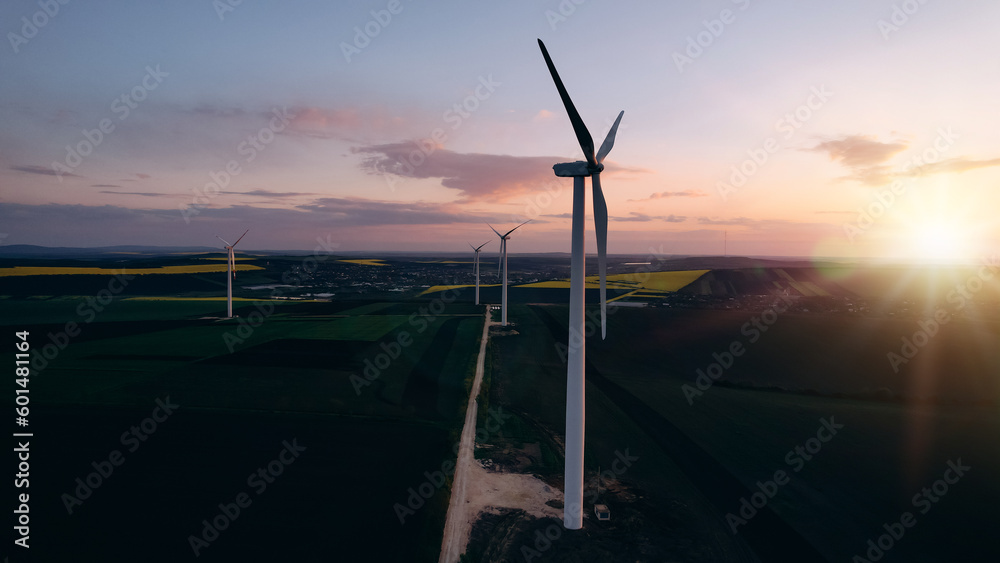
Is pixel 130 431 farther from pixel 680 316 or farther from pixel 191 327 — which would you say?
pixel 680 316

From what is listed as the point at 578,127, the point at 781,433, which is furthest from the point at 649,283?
the point at 578,127

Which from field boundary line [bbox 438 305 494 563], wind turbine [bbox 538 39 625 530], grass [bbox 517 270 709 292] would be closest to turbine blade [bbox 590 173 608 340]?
wind turbine [bbox 538 39 625 530]

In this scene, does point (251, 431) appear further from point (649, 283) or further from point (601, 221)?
point (649, 283)

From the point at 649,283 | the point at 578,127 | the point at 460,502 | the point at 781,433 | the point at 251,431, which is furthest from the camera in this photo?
the point at 649,283

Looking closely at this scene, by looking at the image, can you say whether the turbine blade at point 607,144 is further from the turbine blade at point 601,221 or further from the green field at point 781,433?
the green field at point 781,433

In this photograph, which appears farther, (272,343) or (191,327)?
(191,327)

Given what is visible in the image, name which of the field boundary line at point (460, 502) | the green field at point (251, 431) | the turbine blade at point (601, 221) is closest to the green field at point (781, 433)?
the field boundary line at point (460, 502)

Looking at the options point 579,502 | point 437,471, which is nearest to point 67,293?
point 437,471

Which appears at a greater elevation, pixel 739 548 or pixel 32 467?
pixel 32 467

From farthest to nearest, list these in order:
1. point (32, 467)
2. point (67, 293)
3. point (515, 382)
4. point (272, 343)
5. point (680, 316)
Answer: point (67, 293) < point (680, 316) < point (272, 343) < point (515, 382) < point (32, 467)
